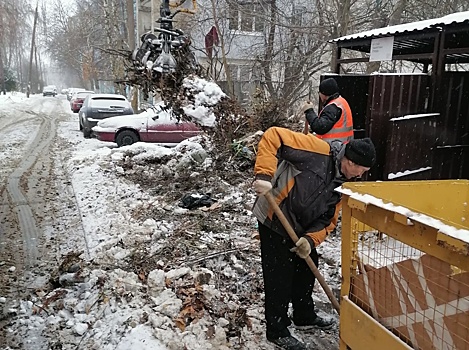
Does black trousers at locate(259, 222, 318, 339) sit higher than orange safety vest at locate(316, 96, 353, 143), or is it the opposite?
orange safety vest at locate(316, 96, 353, 143)

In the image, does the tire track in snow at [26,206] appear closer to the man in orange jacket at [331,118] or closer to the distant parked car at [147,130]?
the distant parked car at [147,130]

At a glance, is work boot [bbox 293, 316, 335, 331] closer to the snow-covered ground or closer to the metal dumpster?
the snow-covered ground

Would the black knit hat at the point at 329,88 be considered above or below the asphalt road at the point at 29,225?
above

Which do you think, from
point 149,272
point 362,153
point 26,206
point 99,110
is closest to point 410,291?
→ point 362,153

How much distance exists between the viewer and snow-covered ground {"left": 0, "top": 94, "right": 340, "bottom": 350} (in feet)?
11.1

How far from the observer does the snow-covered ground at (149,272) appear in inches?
133

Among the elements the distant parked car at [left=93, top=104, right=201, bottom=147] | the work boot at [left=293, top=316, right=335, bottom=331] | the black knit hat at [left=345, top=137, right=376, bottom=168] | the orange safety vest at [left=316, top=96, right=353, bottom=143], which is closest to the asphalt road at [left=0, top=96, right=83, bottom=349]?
the distant parked car at [left=93, top=104, right=201, bottom=147]

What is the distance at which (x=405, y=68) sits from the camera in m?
16.7

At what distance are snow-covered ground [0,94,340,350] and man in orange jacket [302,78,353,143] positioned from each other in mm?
1301

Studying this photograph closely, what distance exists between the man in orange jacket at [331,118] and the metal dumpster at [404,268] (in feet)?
7.07

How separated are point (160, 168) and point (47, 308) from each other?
16.9 feet

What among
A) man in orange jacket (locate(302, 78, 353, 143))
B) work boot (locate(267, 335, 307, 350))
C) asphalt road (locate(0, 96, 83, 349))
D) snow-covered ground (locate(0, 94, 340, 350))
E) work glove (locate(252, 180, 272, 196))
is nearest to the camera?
work glove (locate(252, 180, 272, 196))

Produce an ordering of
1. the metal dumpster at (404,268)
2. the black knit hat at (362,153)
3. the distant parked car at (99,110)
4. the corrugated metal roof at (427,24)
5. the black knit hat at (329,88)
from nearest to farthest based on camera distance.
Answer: the metal dumpster at (404,268) → the black knit hat at (362,153) → the black knit hat at (329,88) → the corrugated metal roof at (427,24) → the distant parked car at (99,110)

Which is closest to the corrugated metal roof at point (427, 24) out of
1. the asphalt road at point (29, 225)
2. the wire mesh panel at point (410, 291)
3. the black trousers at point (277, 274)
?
the black trousers at point (277, 274)
